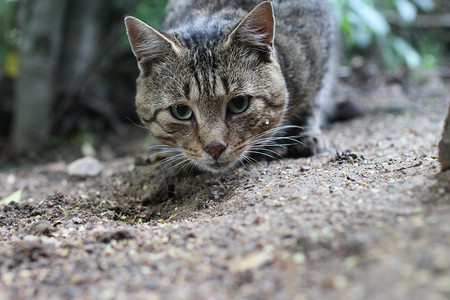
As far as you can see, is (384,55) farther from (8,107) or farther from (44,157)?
(8,107)

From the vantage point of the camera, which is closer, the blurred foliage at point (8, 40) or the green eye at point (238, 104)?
the green eye at point (238, 104)

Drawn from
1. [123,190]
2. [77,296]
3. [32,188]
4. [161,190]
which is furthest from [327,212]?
[32,188]

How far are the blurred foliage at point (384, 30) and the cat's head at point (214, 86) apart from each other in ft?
7.99

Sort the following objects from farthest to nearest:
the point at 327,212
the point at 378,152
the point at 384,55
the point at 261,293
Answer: the point at 384,55 → the point at 378,152 → the point at 327,212 → the point at 261,293

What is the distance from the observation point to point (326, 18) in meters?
4.11

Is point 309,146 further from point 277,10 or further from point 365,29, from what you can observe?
point 365,29

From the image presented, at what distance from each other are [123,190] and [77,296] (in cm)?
173

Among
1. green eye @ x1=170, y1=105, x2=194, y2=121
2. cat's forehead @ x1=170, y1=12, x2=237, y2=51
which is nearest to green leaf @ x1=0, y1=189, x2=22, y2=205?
green eye @ x1=170, y1=105, x2=194, y2=121

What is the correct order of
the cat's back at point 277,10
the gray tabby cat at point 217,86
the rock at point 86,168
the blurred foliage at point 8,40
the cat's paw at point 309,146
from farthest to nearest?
the blurred foliage at point 8,40, the rock at point 86,168, the cat's back at point 277,10, the cat's paw at point 309,146, the gray tabby cat at point 217,86

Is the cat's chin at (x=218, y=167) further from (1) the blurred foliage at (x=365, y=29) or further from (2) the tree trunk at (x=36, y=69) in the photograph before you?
(2) the tree trunk at (x=36, y=69)

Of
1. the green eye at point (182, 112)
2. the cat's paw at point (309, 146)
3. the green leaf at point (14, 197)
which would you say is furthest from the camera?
the cat's paw at point (309, 146)

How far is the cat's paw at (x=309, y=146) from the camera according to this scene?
10.9 feet

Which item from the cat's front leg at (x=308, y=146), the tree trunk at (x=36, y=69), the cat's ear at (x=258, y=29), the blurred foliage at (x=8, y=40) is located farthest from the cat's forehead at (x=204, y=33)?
the blurred foliage at (x=8, y=40)

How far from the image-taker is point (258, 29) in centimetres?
284
